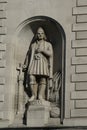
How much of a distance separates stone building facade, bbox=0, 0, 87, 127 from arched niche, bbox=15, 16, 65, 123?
0.23ft

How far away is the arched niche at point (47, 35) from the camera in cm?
1889

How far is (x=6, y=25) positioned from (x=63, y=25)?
176 cm

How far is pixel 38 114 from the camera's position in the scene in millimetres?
18297

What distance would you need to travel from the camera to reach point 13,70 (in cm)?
1911

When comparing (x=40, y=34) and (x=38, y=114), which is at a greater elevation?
(x=40, y=34)

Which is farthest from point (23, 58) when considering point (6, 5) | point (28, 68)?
point (6, 5)

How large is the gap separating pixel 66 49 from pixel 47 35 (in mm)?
1049

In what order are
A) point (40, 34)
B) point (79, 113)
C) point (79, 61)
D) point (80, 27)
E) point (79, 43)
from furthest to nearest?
point (40, 34), point (80, 27), point (79, 43), point (79, 61), point (79, 113)

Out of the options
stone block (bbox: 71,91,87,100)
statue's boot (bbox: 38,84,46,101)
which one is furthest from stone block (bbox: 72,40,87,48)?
statue's boot (bbox: 38,84,46,101)

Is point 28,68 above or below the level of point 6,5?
below

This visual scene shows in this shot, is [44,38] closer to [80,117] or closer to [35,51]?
[35,51]

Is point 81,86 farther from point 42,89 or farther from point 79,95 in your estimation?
point 42,89

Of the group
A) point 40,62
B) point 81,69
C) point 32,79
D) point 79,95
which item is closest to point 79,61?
point 81,69

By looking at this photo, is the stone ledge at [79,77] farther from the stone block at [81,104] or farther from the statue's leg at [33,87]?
the statue's leg at [33,87]
